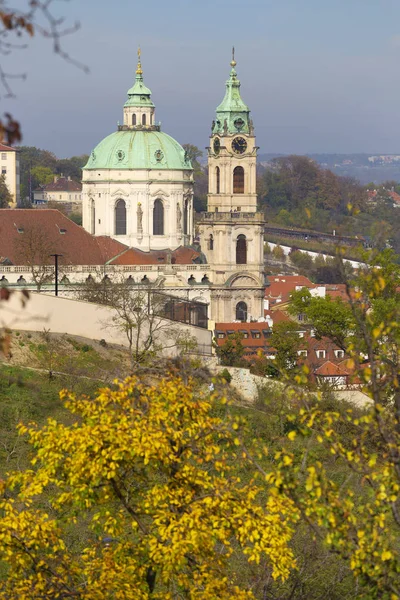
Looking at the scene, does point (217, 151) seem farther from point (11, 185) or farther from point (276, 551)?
point (276, 551)

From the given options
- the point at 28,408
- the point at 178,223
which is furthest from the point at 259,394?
the point at 178,223

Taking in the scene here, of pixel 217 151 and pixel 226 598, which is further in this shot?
pixel 217 151

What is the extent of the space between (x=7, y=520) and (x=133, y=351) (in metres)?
30.8

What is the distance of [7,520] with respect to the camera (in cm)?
1594

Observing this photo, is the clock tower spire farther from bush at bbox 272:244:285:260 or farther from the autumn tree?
the autumn tree

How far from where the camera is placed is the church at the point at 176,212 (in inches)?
2968

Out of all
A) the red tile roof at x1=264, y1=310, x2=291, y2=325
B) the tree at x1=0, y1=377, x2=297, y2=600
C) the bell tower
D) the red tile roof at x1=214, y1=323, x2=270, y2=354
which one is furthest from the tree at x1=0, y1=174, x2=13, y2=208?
the tree at x1=0, y1=377, x2=297, y2=600

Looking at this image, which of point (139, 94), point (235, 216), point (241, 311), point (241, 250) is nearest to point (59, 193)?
point (139, 94)

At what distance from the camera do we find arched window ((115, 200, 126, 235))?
255 feet

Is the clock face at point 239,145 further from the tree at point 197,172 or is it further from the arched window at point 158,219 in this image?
A: the tree at point 197,172

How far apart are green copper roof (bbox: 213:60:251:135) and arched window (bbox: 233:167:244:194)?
205 centimetres

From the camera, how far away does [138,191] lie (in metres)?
77.7

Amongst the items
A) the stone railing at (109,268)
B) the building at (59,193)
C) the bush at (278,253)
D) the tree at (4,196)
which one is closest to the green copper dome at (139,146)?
the stone railing at (109,268)

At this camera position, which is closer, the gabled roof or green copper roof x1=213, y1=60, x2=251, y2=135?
the gabled roof
